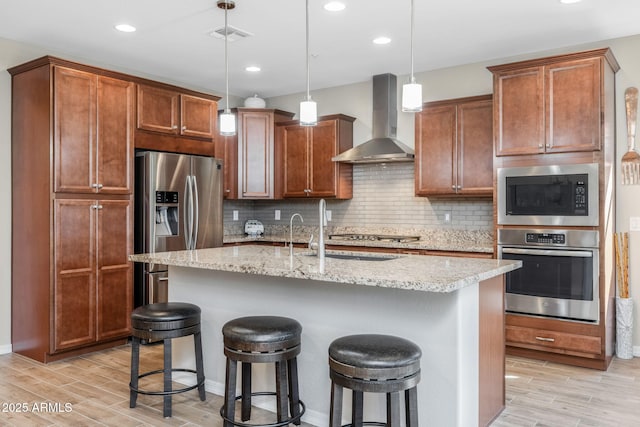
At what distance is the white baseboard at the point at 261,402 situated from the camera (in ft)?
9.27

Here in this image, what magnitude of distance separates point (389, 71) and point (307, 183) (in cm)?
157

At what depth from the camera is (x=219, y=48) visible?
4590 millimetres

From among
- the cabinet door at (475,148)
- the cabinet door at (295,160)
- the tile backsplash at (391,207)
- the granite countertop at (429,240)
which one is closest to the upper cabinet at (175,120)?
the cabinet door at (295,160)

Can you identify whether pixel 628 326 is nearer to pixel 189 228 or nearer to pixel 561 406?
pixel 561 406

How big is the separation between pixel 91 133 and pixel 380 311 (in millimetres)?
3013

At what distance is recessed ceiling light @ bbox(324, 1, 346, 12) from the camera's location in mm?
3578

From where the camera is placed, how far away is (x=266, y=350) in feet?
7.90

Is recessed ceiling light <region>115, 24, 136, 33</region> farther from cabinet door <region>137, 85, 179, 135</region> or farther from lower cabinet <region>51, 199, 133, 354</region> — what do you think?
lower cabinet <region>51, 199, 133, 354</region>

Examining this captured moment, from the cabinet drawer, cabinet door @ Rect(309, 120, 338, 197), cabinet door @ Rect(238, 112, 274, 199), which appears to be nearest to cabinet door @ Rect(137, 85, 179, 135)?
cabinet door @ Rect(238, 112, 274, 199)

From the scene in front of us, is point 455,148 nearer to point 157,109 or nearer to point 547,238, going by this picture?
point 547,238

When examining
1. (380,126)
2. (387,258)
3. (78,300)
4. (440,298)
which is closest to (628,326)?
(387,258)

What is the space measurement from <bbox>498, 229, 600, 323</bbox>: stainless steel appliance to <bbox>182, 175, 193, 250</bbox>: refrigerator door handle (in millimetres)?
2871

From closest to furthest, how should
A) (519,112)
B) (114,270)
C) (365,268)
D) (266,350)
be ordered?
(266,350)
(365,268)
(519,112)
(114,270)

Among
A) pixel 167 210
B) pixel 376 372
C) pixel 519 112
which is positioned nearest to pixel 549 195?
Result: pixel 519 112
